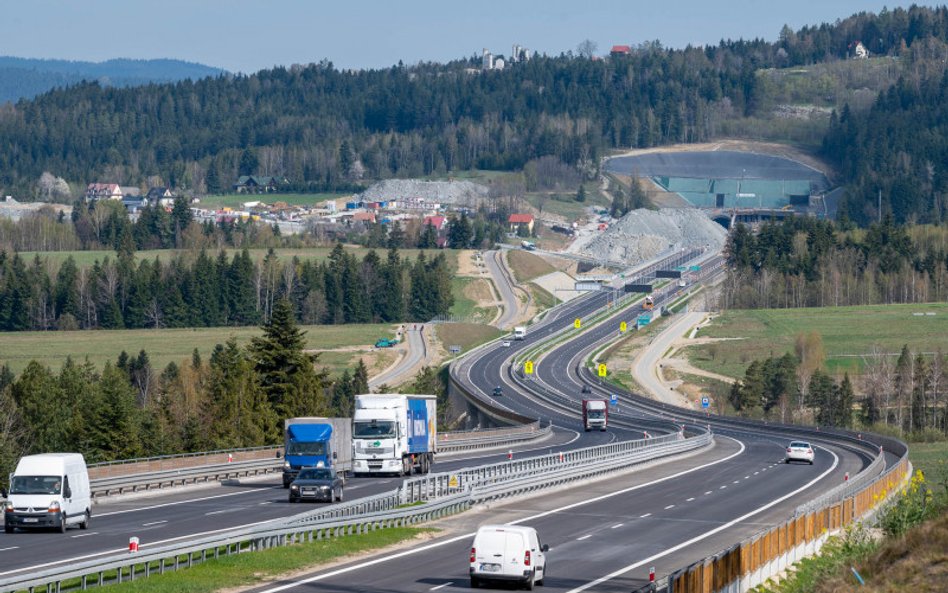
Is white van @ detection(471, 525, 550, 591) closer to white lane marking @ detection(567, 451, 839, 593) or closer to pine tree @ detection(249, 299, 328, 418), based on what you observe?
white lane marking @ detection(567, 451, 839, 593)

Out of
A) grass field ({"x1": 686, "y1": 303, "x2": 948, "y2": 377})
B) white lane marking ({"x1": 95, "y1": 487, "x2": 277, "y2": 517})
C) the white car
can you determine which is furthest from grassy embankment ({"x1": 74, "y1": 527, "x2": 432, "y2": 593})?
grass field ({"x1": 686, "y1": 303, "x2": 948, "y2": 377})

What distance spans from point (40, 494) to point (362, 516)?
9522 mm

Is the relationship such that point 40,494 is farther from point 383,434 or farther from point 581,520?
point 383,434

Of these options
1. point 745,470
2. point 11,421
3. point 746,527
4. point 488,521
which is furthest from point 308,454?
point 11,421

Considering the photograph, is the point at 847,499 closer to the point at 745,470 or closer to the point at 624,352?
the point at 745,470

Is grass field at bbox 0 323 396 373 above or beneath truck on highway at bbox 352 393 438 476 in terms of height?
beneath

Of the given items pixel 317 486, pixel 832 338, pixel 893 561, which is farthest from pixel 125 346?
pixel 893 561

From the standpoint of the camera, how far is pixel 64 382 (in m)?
120

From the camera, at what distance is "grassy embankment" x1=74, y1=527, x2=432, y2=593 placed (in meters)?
36.1

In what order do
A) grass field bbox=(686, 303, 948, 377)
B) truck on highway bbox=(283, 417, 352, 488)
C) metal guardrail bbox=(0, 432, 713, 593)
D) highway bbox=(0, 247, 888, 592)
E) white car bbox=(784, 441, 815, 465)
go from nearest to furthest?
metal guardrail bbox=(0, 432, 713, 593)
highway bbox=(0, 247, 888, 592)
truck on highway bbox=(283, 417, 352, 488)
white car bbox=(784, 441, 815, 465)
grass field bbox=(686, 303, 948, 377)

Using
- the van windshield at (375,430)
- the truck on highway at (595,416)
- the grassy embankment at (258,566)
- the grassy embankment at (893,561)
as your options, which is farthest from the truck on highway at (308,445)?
the truck on highway at (595,416)

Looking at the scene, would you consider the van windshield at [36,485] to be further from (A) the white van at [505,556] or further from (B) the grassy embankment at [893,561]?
(B) the grassy embankment at [893,561]

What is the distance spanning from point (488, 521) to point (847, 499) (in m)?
11.7

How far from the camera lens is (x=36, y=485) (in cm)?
4684
